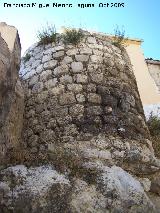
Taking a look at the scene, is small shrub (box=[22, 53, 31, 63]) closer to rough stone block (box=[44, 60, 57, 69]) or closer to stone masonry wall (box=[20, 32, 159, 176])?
stone masonry wall (box=[20, 32, 159, 176])

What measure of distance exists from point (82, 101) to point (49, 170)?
59.4 inches

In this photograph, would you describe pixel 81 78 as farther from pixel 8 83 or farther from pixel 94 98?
pixel 8 83

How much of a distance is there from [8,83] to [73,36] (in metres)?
3.01

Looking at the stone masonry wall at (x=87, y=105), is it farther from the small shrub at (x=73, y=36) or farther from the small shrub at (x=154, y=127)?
the small shrub at (x=154, y=127)

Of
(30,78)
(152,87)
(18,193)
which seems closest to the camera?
(18,193)

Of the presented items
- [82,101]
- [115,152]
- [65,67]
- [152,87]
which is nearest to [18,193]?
[115,152]

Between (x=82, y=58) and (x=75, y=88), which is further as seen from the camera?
(x=82, y=58)

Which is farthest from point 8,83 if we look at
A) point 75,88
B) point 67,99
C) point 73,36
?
point 73,36

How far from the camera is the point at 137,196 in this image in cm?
446

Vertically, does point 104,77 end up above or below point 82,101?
above

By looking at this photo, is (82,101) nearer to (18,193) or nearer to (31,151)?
(31,151)

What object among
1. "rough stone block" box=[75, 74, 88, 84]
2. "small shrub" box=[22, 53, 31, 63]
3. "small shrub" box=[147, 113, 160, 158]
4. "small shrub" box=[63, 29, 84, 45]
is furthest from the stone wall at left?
"small shrub" box=[147, 113, 160, 158]

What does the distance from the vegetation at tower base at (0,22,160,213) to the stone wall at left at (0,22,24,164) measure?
→ 0.16 meters

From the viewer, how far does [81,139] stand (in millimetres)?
5391
